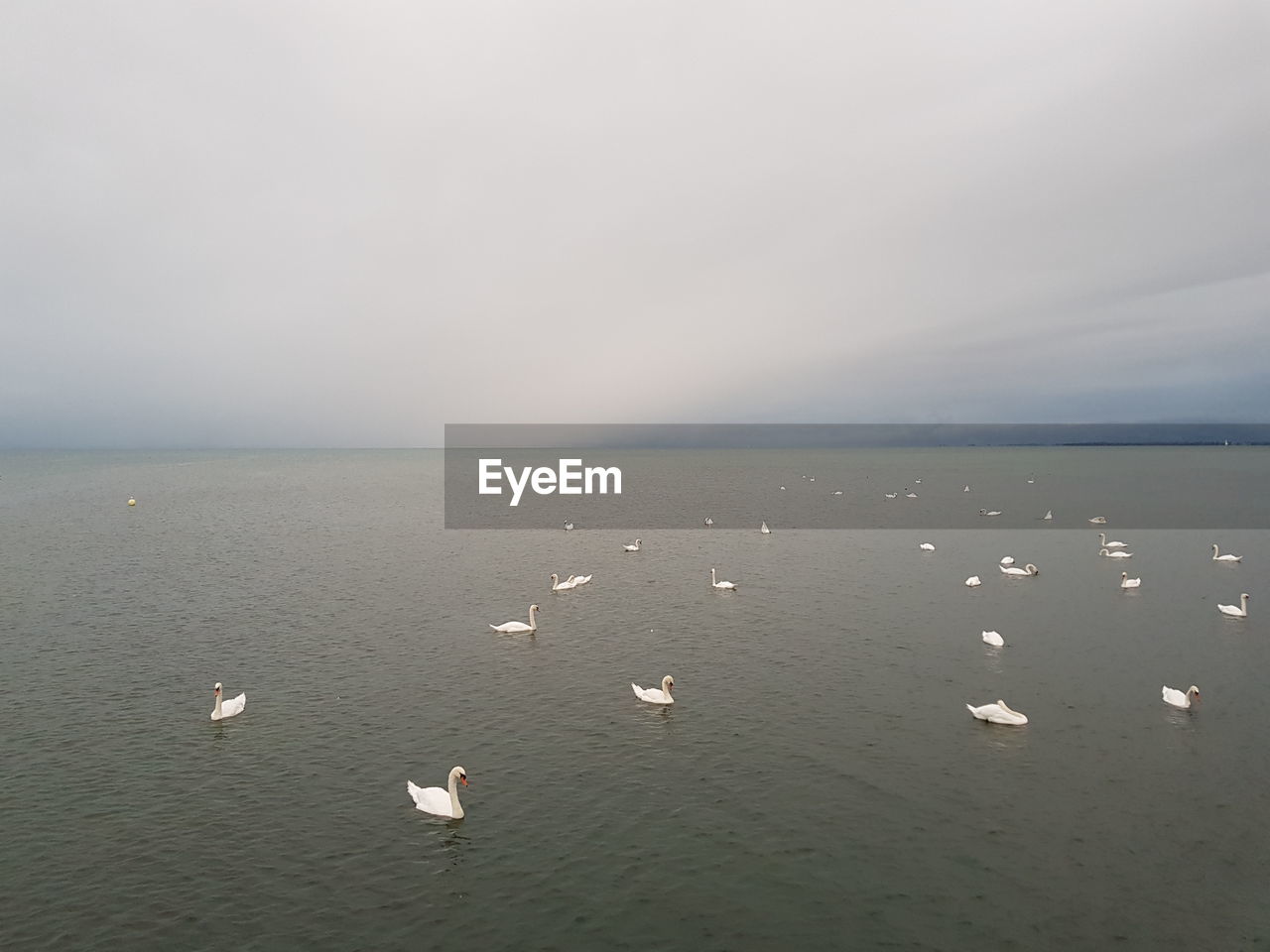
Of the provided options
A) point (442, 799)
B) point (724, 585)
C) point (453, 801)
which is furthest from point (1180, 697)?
point (442, 799)

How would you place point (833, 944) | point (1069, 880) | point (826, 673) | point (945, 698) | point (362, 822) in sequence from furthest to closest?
1. point (826, 673)
2. point (945, 698)
3. point (362, 822)
4. point (1069, 880)
5. point (833, 944)

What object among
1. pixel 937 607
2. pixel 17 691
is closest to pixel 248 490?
pixel 17 691

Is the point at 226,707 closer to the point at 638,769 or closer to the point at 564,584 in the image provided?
the point at 638,769

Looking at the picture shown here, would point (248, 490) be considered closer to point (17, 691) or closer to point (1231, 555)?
point (17, 691)

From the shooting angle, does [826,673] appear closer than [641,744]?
No

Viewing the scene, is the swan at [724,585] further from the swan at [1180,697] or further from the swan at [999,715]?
the swan at [1180,697]

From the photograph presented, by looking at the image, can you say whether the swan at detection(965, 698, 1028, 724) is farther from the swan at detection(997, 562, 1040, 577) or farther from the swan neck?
the swan at detection(997, 562, 1040, 577)

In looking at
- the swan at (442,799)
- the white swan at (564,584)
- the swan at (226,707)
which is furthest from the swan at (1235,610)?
the swan at (226,707)
